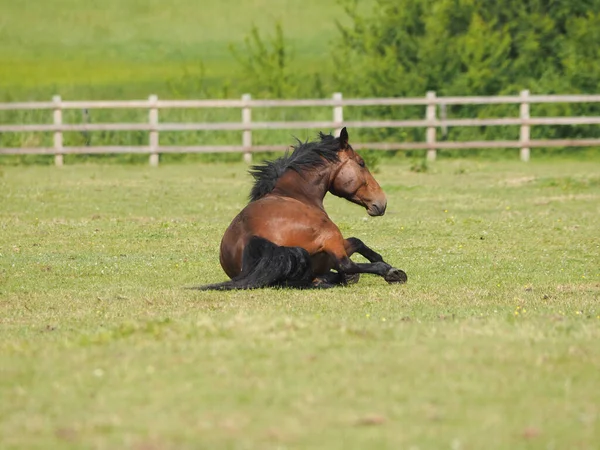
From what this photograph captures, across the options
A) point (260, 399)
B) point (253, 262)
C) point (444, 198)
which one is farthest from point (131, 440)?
point (444, 198)

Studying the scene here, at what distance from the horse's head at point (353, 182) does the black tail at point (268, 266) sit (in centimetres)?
144

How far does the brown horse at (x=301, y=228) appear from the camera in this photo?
10.8 m

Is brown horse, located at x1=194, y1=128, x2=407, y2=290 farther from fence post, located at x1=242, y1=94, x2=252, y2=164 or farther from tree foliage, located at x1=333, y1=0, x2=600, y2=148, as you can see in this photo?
tree foliage, located at x1=333, y1=0, x2=600, y2=148

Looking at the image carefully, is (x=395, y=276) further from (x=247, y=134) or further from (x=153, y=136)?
Result: (x=153, y=136)

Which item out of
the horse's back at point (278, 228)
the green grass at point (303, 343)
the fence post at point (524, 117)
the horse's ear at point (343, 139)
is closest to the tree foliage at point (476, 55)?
the fence post at point (524, 117)

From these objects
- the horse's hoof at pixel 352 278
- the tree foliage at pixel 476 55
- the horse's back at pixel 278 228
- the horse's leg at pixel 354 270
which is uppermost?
the tree foliage at pixel 476 55

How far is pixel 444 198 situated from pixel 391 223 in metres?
4.17

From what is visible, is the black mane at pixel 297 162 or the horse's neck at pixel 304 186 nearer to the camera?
the horse's neck at pixel 304 186

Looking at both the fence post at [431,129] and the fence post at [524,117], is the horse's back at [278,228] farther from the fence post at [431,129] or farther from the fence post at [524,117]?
the fence post at [524,117]

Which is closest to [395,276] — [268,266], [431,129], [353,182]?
[353,182]

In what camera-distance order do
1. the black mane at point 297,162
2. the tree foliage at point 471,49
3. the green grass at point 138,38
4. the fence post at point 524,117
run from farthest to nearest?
the green grass at point 138,38 → the tree foliage at point 471,49 → the fence post at point 524,117 → the black mane at point 297,162

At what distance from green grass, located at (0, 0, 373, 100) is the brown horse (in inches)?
1602

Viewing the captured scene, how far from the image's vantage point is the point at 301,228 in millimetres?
11078

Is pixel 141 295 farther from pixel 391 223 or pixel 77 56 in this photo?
pixel 77 56
